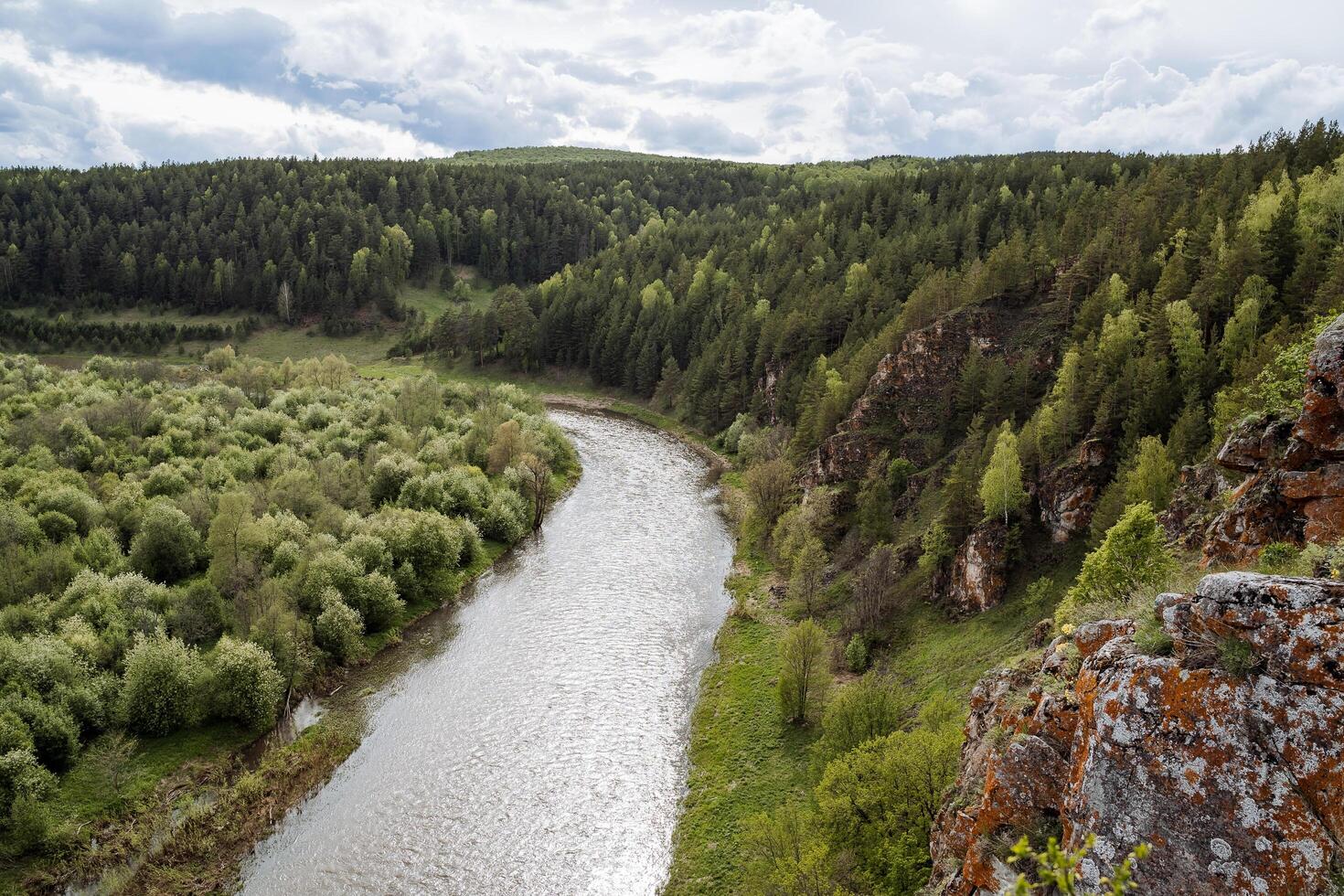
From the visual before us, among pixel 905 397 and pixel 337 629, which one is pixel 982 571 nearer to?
pixel 905 397

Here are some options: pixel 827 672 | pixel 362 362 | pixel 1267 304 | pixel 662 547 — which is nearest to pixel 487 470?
pixel 662 547

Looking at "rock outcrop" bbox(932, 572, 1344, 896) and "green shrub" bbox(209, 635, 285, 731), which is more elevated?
"rock outcrop" bbox(932, 572, 1344, 896)

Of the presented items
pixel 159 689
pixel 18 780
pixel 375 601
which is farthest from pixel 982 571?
pixel 18 780

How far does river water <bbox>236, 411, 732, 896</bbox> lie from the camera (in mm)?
31641

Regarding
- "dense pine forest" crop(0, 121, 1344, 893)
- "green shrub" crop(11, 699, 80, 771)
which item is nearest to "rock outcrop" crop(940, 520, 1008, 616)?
"dense pine forest" crop(0, 121, 1344, 893)

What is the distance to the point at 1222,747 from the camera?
1123 centimetres

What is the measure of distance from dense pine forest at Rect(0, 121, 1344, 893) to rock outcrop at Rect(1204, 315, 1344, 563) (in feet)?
6.86

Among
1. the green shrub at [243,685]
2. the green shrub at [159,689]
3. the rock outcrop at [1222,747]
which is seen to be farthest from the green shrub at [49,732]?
the rock outcrop at [1222,747]

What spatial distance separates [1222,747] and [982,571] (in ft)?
107

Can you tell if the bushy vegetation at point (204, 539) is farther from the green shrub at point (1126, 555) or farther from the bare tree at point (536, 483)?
the green shrub at point (1126, 555)

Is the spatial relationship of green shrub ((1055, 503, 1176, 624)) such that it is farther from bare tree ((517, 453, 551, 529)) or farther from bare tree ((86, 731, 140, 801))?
bare tree ((517, 453, 551, 529))

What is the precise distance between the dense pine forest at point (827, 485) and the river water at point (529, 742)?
2964 mm

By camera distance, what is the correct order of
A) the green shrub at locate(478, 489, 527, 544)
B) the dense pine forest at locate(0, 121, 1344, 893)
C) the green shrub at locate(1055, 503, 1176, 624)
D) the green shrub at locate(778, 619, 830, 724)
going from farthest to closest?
the green shrub at locate(478, 489, 527, 544) → the green shrub at locate(778, 619, 830, 724) → the dense pine forest at locate(0, 121, 1344, 893) → the green shrub at locate(1055, 503, 1176, 624)

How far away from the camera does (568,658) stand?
154ft
